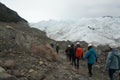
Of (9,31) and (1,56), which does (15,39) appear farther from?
(1,56)

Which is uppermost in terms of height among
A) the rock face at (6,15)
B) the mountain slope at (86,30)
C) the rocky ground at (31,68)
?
the mountain slope at (86,30)

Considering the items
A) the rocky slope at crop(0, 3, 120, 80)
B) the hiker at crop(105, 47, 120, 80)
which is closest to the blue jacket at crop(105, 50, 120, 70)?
the hiker at crop(105, 47, 120, 80)

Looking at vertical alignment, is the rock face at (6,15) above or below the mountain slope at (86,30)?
below

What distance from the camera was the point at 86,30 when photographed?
529 ft

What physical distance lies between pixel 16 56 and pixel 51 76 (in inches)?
77.0

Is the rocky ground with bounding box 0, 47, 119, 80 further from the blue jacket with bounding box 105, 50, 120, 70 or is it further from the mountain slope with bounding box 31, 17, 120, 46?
the mountain slope with bounding box 31, 17, 120, 46

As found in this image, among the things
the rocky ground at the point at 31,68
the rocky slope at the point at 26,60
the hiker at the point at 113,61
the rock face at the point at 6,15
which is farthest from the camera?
the rock face at the point at 6,15

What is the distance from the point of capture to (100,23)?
186m

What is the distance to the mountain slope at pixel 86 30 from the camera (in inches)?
5866

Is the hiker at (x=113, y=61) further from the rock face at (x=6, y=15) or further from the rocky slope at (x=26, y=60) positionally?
the rock face at (x=6, y=15)

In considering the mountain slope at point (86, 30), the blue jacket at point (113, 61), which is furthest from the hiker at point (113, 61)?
the mountain slope at point (86, 30)

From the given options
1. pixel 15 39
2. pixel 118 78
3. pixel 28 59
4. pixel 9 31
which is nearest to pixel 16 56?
pixel 28 59

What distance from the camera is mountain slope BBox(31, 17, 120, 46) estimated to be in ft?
489

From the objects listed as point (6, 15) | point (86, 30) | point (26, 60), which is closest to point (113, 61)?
point (26, 60)
